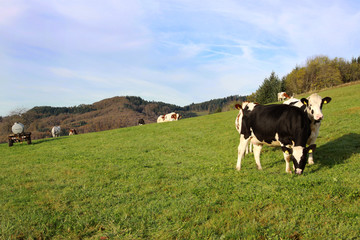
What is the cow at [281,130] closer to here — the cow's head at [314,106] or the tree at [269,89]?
the cow's head at [314,106]

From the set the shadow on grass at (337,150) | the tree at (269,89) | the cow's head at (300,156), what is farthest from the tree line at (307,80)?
the cow's head at (300,156)

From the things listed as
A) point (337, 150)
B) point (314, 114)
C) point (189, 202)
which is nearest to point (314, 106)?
point (314, 114)

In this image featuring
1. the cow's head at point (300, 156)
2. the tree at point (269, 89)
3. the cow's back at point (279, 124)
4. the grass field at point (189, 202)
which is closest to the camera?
the grass field at point (189, 202)

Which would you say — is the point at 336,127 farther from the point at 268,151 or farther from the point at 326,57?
the point at 326,57

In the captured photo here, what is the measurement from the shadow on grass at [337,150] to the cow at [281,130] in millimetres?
1648

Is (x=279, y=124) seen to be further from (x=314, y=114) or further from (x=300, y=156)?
(x=314, y=114)

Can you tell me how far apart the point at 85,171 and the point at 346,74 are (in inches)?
4329

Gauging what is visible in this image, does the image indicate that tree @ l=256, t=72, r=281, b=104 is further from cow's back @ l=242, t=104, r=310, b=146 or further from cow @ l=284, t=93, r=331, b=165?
cow's back @ l=242, t=104, r=310, b=146

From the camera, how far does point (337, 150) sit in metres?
10.5

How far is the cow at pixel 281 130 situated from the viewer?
782 cm

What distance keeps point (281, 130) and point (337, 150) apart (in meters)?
4.44

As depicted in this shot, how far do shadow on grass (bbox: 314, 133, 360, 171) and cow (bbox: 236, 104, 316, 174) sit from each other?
64.9 inches

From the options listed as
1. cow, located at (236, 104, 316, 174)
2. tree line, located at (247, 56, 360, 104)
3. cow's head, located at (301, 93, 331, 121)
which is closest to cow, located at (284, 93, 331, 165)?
cow's head, located at (301, 93, 331, 121)

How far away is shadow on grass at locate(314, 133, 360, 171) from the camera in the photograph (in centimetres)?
920
